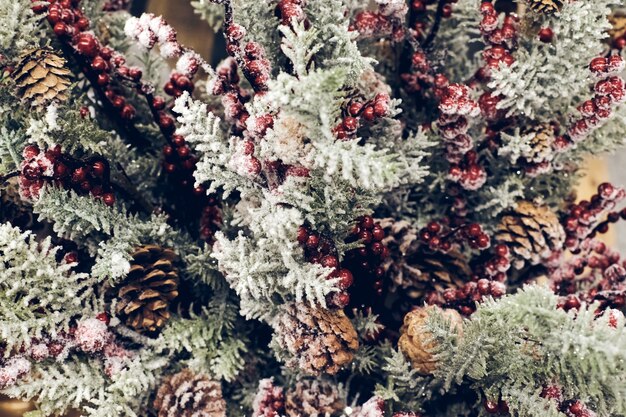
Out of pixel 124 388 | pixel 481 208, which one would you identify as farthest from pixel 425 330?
pixel 124 388

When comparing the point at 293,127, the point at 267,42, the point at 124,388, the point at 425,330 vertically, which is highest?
the point at 267,42

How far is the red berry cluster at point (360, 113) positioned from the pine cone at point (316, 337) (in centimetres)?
18

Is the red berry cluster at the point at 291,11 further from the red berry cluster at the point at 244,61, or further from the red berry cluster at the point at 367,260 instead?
the red berry cluster at the point at 367,260

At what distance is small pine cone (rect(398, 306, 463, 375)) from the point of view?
0.58 meters

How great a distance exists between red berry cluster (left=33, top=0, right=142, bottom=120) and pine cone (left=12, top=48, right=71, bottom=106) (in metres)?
0.03

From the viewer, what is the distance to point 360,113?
560 millimetres

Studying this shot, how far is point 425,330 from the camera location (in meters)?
0.57

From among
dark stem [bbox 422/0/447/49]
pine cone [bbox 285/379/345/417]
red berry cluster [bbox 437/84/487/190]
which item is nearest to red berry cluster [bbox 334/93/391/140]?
red berry cluster [bbox 437/84/487/190]

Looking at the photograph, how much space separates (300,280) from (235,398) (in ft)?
0.76

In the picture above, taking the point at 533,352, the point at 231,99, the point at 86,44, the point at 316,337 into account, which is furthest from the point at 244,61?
the point at 533,352

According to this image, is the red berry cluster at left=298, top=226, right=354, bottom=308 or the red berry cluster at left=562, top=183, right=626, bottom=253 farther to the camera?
the red berry cluster at left=562, top=183, right=626, bottom=253

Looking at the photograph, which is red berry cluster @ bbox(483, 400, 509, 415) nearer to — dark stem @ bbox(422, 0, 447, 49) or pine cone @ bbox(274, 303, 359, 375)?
pine cone @ bbox(274, 303, 359, 375)

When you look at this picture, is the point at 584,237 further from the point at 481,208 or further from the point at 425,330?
the point at 425,330

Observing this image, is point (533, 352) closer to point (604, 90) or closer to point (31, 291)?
point (604, 90)
